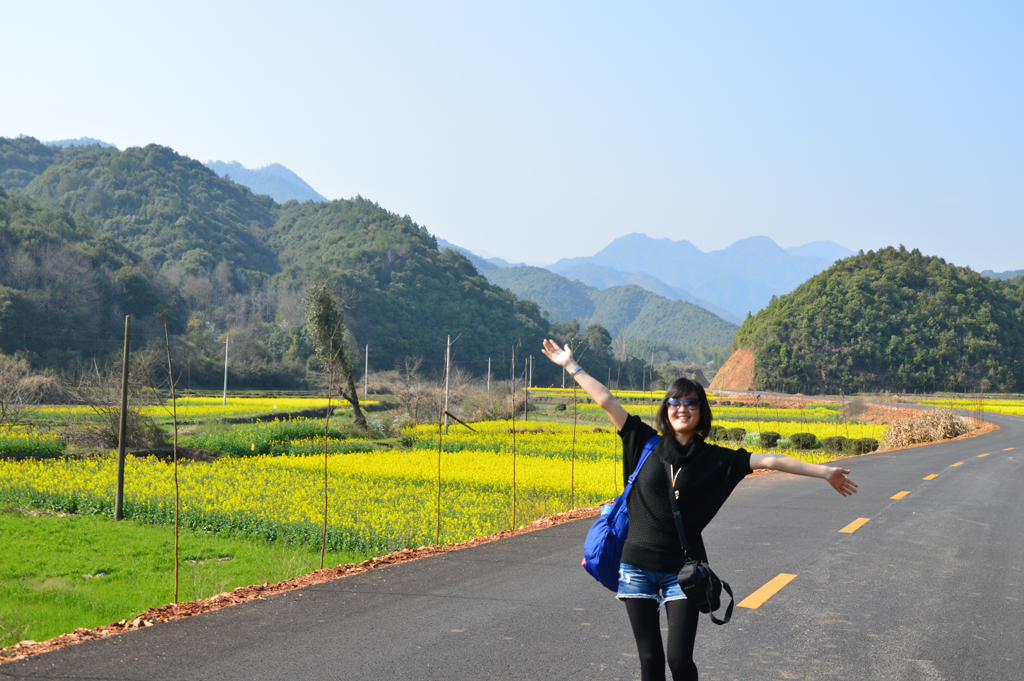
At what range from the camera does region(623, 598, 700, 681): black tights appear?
3.68 m

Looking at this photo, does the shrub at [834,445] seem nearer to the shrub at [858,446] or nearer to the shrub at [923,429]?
the shrub at [858,446]

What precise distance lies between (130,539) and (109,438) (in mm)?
12221

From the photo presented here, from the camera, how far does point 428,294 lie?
11444 centimetres

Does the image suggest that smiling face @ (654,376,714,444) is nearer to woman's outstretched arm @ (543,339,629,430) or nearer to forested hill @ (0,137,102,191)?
woman's outstretched arm @ (543,339,629,430)

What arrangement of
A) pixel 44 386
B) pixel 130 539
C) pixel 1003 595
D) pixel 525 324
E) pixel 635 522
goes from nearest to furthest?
pixel 635 522 → pixel 1003 595 → pixel 130 539 → pixel 44 386 → pixel 525 324

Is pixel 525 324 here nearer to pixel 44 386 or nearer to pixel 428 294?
pixel 428 294

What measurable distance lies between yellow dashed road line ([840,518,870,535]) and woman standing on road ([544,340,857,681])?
23.9ft

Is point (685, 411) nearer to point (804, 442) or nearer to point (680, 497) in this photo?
point (680, 497)

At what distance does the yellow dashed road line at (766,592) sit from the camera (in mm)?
6781

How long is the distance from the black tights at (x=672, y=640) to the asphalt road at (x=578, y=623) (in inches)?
52.5

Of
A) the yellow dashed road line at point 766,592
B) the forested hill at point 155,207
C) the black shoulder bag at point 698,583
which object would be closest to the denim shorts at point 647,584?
the black shoulder bag at point 698,583

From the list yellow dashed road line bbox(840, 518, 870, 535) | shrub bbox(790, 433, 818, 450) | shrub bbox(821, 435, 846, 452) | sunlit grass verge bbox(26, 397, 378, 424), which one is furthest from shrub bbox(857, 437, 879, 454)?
sunlit grass verge bbox(26, 397, 378, 424)

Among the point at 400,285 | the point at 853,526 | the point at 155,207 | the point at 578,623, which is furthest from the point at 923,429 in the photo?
the point at 155,207

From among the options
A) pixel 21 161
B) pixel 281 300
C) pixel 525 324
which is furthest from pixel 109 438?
pixel 21 161
